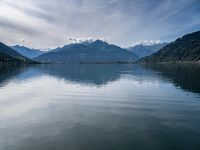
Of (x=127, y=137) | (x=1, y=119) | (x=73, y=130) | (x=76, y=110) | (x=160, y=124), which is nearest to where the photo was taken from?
(x=127, y=137)

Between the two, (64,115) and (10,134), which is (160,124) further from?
(10,134)

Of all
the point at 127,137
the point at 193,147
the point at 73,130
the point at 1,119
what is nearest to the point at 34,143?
the point at 73,130

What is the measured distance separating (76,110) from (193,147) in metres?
22.8

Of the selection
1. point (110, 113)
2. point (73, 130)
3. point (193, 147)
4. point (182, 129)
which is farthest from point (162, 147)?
point (110, 113)

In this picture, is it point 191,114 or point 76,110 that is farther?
point 76,110

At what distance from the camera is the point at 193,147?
23344 millimetres

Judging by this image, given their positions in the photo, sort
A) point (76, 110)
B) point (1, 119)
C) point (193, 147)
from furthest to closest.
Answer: point (76, 110), point (1, 119), point (193, 147)

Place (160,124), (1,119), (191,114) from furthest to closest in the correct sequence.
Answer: (191,114), (1,119), (160,124)

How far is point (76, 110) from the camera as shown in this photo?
136 ft

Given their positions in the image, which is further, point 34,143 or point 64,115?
point 64,115

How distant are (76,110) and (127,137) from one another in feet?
54.9

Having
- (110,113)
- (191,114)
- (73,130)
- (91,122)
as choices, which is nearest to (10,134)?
(73,130)

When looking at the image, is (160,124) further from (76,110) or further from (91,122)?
Result: (76,110)

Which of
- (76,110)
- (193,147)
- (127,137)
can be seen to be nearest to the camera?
(193,147)
